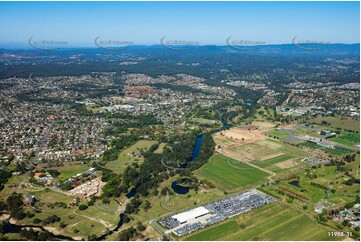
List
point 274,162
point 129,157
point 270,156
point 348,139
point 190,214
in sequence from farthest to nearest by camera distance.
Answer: point 348,139
point 270,156
point 129,157
point 274,162
point 190,214

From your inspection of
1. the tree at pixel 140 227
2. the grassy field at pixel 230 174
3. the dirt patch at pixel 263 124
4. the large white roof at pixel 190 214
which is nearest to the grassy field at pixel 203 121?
the dirt patch at pixel 263 124

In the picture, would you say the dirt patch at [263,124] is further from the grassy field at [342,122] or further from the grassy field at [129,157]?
the grassy field at [129,157]

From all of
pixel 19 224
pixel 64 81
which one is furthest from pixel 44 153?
pixel 64 81

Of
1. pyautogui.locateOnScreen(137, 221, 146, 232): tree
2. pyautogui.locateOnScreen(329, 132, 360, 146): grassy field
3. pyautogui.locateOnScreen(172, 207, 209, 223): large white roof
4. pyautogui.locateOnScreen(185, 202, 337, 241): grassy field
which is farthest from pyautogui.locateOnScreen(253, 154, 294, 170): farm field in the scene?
pyautogui.locateOnScreen(137, 221, 146, 232): tree

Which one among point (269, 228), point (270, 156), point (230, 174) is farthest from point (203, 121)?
point (269, 228)

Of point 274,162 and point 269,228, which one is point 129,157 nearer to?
point 274,162

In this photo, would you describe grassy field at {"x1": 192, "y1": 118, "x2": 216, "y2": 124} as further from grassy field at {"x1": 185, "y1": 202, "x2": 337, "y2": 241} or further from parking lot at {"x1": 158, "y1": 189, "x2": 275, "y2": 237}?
grassy field at {"x1": 185, "y1": 202, "x2": 337, "y2": 241}

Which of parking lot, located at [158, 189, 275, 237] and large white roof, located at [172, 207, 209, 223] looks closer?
parking lot, located at [158, 189, 275, 237]
